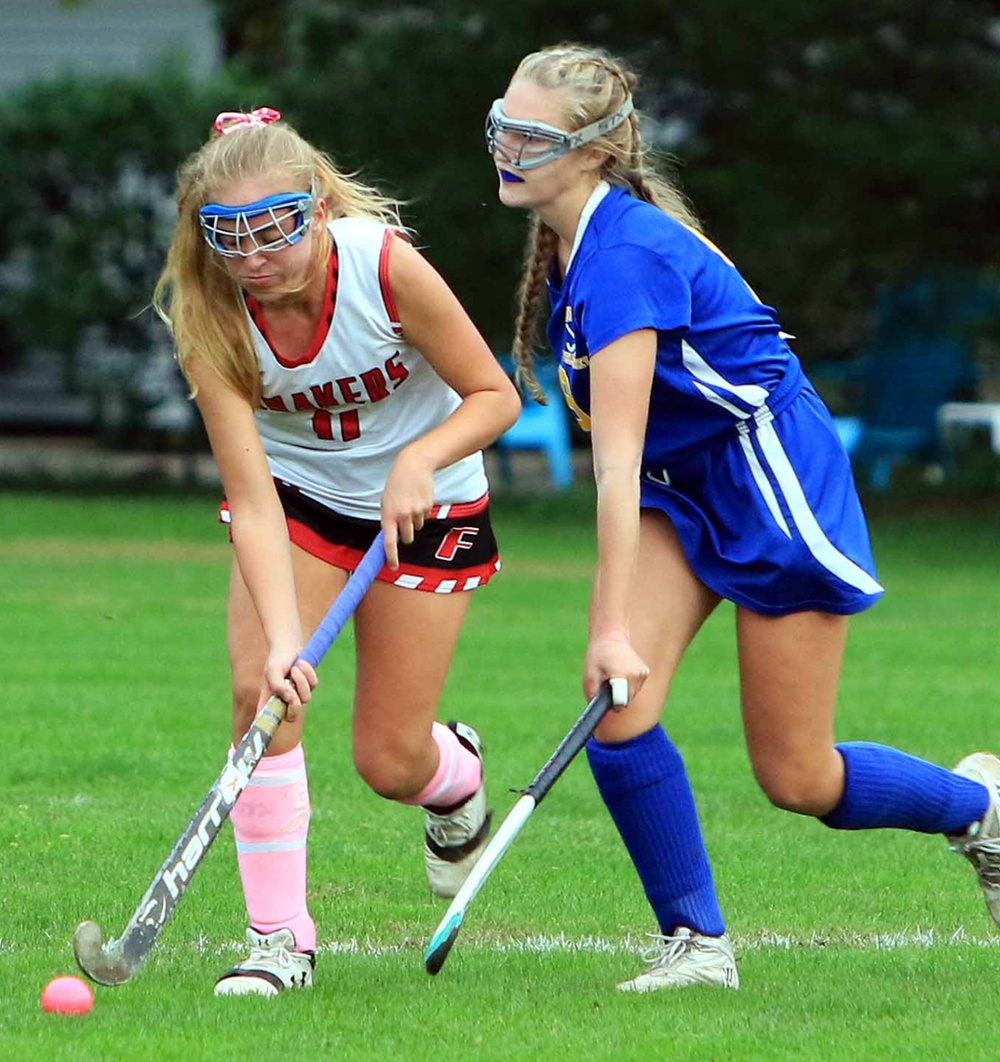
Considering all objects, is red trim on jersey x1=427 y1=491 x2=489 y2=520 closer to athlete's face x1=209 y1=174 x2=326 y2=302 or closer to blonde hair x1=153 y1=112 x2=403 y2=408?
blonde hair x1=153 y1=112 x2=403 y2=408

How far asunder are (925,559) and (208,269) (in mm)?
11053

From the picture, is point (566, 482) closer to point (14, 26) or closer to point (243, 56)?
point (243, 56)

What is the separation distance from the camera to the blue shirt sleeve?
403cm

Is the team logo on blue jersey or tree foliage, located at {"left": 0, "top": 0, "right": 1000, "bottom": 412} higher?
the team logo on blue jersey

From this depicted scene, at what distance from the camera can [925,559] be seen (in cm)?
1483

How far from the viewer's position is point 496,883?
18.0 ft

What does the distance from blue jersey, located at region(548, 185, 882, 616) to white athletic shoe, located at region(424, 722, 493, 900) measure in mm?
1153

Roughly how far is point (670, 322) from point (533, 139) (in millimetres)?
461

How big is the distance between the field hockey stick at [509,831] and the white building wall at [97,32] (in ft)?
61.3

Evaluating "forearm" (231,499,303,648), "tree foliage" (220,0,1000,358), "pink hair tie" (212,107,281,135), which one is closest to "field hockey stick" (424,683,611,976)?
"forearm" (231,499,303,648)

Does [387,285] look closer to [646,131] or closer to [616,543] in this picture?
[616,543]

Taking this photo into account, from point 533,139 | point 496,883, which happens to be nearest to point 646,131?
point 496,883

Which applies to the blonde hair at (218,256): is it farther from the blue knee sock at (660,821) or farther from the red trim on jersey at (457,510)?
the blue knee sock at (660,821)

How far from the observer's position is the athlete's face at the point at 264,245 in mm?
4191
